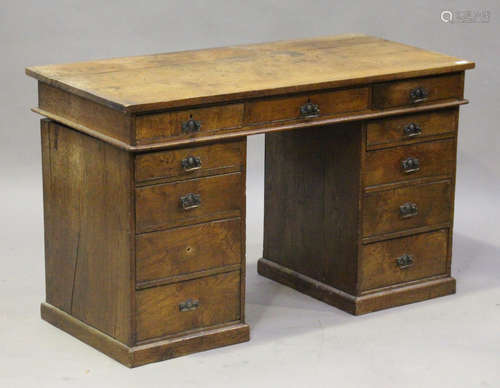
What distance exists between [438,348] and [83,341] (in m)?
1.29

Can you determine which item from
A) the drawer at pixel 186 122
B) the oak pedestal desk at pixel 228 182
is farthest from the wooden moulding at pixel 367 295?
the drawer at pixel 186 122

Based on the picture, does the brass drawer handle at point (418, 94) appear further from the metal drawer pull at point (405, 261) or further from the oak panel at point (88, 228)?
the oak panel at point (88, 228)

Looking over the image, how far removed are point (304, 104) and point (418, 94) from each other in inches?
20.5

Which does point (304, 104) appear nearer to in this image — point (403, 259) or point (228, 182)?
point (228, 182)

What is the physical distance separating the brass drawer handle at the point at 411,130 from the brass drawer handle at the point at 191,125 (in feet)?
3.11

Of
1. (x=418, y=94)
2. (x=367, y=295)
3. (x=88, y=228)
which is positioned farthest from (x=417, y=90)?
(x=88, y=228)

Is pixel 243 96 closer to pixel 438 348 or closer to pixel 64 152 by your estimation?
pixel 64 152

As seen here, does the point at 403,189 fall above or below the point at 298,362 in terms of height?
above

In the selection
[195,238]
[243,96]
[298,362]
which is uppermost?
[243,96]

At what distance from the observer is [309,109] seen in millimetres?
5641


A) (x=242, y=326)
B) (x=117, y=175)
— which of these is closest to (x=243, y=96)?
(x=117, y=175)

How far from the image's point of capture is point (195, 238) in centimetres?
554

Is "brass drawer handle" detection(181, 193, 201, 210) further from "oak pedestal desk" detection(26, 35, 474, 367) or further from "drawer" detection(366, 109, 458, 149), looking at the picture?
"drawer" detection(366, 109, 458, 149)

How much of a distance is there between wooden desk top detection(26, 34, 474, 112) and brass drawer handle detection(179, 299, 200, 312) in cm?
74
